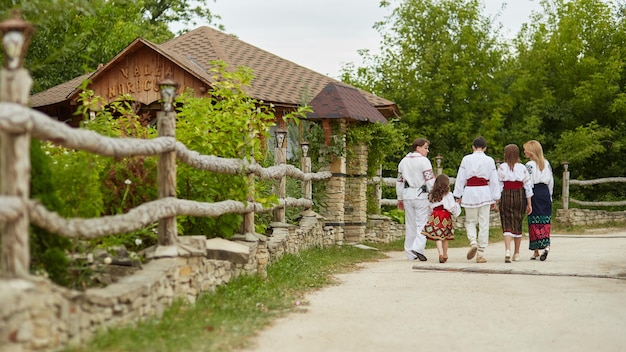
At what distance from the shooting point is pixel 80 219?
6492mm

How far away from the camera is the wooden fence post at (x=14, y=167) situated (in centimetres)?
543

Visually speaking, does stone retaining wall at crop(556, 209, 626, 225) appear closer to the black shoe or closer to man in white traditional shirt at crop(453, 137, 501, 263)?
the black shoe

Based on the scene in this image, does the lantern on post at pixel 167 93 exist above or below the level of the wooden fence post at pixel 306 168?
above

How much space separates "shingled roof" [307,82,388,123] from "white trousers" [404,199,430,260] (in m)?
2.62

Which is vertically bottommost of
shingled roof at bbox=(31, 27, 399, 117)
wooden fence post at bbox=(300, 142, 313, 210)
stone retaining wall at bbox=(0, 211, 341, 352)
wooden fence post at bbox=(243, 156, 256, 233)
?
stone retaining wall at bbox=(0, 211, 341, 352)

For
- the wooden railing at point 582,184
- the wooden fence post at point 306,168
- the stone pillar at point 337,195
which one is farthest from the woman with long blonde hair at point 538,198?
the wooden railing at point 582,184

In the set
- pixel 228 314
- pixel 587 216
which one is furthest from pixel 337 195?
pixel 587 216

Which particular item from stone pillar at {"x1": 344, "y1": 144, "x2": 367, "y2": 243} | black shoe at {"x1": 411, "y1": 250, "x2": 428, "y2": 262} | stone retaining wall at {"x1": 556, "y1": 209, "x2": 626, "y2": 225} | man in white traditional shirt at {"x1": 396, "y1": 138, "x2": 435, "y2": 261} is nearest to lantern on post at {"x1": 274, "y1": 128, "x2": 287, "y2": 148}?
man in white traditional shirt at {"x1": 396, "y1": 138, "x2": 435, "y2": 261}

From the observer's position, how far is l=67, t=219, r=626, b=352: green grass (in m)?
6.24

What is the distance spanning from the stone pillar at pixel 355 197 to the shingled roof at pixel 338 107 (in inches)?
29.4

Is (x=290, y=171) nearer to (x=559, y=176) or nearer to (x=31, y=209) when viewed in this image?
(x=31, y=209)

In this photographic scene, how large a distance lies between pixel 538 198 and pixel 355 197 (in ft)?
14.8

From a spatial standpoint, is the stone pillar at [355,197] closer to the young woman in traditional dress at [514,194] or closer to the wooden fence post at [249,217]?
the young woman in traditional dress at [514,194]

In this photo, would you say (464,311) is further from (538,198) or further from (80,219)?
(538,198)
